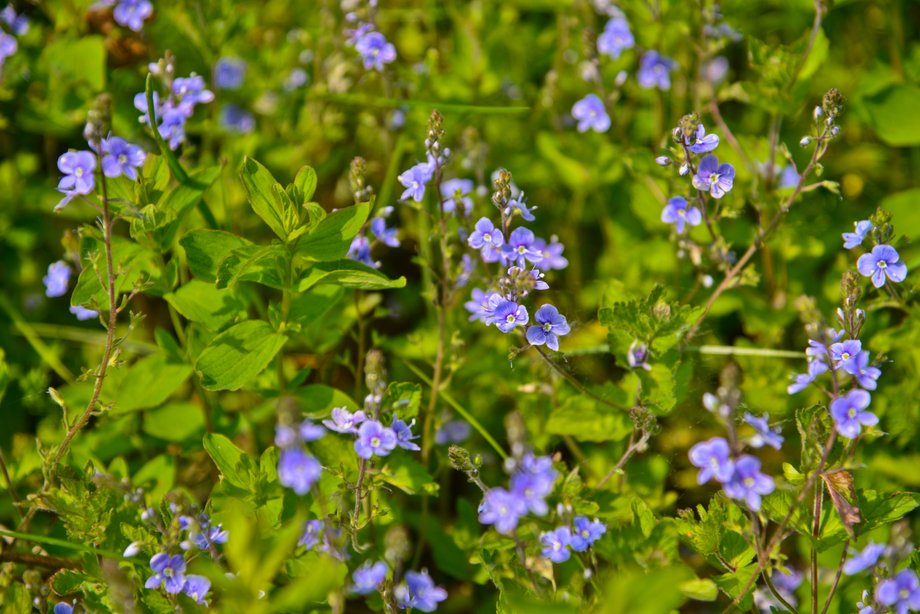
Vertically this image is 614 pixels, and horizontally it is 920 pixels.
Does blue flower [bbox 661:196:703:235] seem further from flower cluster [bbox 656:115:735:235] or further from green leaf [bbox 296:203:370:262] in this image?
green leaf [bbox 296:203:370:262]

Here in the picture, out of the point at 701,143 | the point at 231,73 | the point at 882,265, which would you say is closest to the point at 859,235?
the point at 882,265

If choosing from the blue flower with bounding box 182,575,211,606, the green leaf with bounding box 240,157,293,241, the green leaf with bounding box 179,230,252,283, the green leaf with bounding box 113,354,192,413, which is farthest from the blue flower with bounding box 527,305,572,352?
the green leaf with bounding box 113,354,192,413

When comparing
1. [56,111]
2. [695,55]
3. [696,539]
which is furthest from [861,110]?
[56,111]

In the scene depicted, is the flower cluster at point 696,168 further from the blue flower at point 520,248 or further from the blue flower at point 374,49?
the blue flower at point 374,49

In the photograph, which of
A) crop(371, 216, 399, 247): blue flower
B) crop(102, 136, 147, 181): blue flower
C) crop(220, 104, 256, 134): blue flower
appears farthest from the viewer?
crop(220, 104, 256, 134): blue flower

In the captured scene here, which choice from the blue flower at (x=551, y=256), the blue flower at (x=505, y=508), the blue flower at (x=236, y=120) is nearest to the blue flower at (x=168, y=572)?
the blue flower at (x=505, y=508)

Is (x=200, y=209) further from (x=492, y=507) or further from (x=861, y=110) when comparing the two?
(x=861, y=110)
